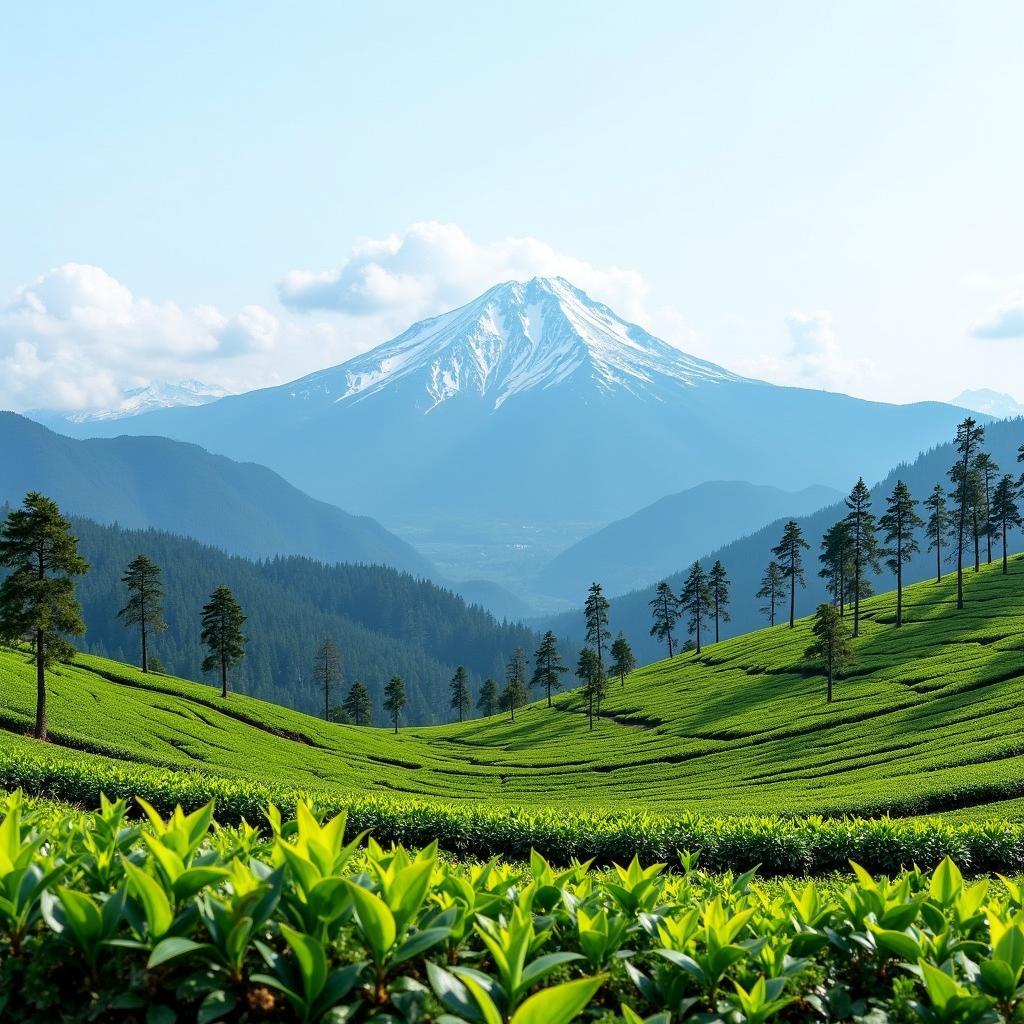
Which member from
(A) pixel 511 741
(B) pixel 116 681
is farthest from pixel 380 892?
(A) pixel 511 741

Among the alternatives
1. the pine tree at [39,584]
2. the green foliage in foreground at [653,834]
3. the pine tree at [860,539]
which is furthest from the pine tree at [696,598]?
the green foliage in foreground at [653,834]

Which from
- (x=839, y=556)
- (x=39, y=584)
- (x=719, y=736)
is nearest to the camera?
(x=39, y=584)

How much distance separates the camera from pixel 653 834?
20.0 m

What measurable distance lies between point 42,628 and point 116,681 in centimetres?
2513

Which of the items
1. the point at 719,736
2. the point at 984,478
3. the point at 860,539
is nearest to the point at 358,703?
the point at 719,736

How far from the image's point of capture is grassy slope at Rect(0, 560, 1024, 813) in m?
35.7

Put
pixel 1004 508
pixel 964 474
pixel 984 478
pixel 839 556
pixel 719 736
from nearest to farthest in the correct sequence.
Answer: pixel 719 736 < pixel 964 474 < pixel 984 478 < pixel 839 556 < pixel 1004 508

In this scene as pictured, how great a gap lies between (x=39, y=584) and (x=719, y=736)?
4513 cm

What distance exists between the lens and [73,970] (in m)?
4.39

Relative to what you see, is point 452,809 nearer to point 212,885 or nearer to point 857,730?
point 212,885

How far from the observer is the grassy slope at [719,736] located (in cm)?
3569

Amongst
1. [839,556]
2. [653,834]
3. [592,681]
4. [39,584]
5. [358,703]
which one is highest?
[839,556]

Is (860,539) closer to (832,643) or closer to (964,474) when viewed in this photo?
(964,474)

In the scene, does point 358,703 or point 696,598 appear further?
point 358,703
